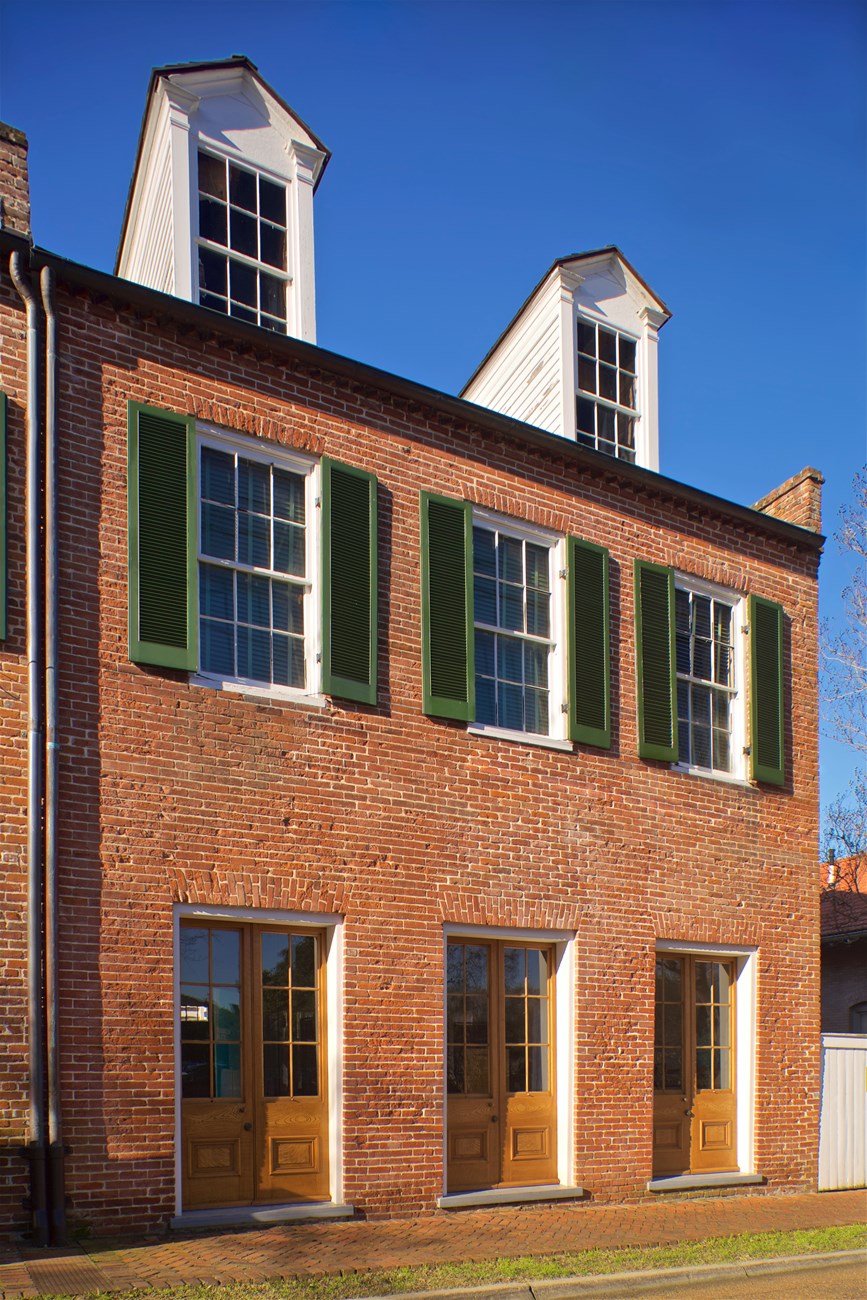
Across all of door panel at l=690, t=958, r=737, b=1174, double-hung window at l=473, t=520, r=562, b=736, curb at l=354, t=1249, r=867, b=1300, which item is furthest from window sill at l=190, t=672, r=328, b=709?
door panel at l=690, t=958, r=737, b=1174

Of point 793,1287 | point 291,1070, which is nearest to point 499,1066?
point 291,1070

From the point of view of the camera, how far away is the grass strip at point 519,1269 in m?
8.45

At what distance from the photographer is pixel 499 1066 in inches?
500

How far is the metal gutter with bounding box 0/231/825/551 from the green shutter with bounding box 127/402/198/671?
90cm

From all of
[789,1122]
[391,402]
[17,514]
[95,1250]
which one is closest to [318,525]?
[391,402]

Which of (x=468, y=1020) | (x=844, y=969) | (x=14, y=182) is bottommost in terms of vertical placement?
(x=844, y=969)

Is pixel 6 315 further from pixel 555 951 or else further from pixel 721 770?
pixel 721 770

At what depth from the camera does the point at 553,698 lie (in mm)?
13695

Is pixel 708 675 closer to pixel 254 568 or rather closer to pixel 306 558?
pixel 306 558

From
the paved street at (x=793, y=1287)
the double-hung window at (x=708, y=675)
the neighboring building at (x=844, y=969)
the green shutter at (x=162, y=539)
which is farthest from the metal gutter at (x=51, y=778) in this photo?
the neighboring building at (x=844, y=969)

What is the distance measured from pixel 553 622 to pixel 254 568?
3488mm

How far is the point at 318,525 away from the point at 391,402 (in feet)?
5.14

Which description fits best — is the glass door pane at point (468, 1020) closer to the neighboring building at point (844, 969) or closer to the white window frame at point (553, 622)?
the white window frame at point (553, 622)

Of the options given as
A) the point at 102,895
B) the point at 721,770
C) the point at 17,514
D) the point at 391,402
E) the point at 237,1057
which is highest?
the point at 391,402
